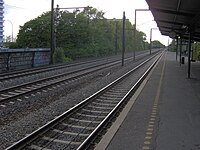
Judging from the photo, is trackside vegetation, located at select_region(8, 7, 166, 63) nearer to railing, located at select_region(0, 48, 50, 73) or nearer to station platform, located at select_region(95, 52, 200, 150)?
railing, located at select_region(0, 48, 50, 73)

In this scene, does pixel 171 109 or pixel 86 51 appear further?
pixel 86 51

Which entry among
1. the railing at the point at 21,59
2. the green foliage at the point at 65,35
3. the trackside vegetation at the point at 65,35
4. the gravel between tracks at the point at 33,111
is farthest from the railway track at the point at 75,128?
the green foliage at the point at 65,35

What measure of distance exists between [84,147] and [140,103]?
5.97 meters

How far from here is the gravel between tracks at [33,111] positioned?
27.7 ft

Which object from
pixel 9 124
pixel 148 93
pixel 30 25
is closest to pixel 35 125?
pixel 9 124

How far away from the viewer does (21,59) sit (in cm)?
2931

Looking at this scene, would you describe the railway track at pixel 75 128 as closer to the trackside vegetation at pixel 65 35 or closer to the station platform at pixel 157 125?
the station platform at pixel 157 125

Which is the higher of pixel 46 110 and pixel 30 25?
pixel 30 25

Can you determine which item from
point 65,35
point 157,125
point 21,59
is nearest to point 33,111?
point 157,125

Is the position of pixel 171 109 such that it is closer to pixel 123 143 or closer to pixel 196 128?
pixel 196 128

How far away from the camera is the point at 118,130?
8.57 meters

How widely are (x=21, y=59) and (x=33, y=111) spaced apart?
62.2 feet

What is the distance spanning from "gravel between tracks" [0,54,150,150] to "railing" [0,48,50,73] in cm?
1130

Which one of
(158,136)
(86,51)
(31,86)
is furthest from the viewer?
(86,51)
